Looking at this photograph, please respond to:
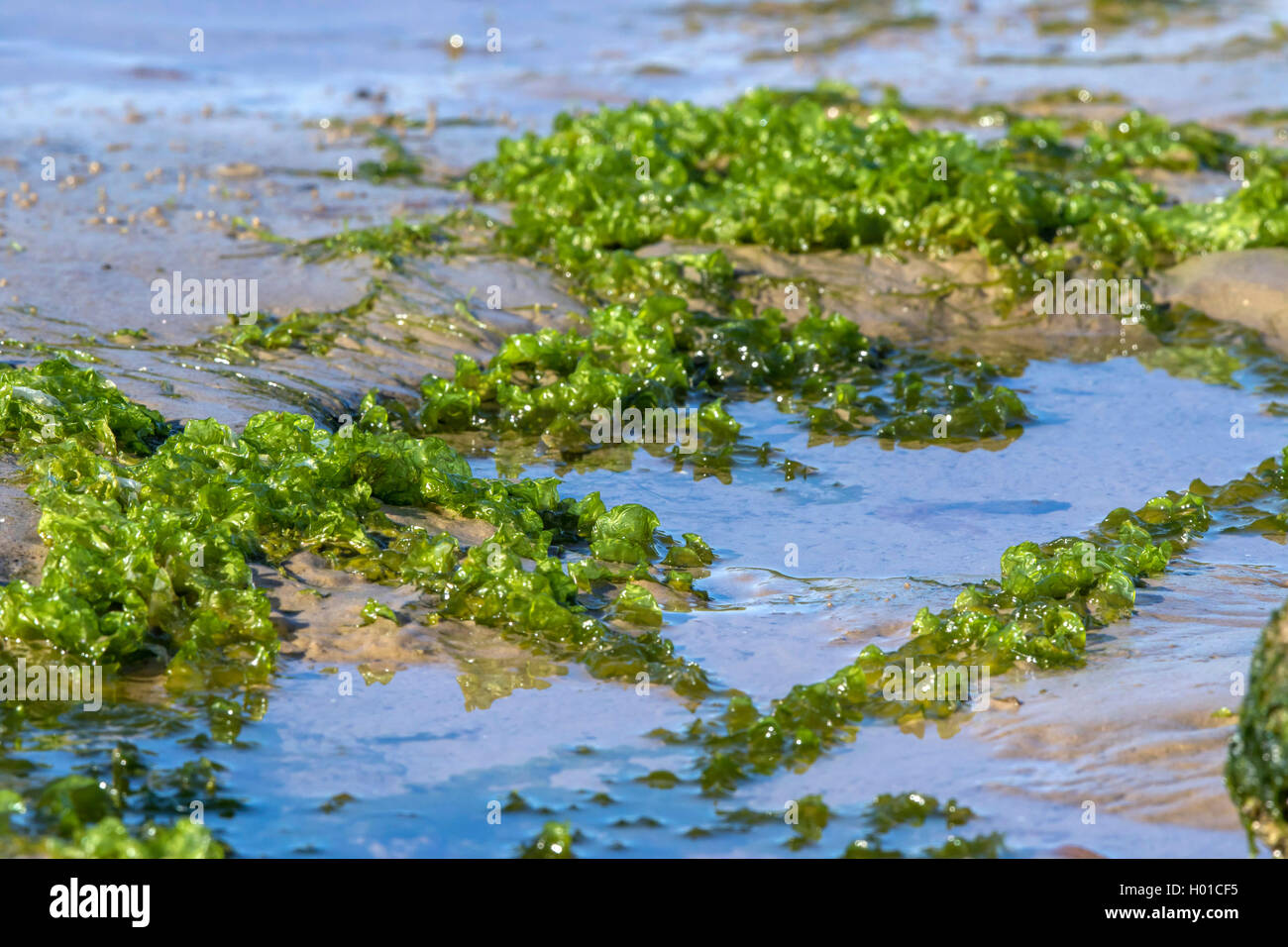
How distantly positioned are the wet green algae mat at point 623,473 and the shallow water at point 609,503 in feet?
0.24

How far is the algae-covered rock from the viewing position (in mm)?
3045

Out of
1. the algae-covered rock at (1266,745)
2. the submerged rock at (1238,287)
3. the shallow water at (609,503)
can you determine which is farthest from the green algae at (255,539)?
the submerged rock at (1238,287)

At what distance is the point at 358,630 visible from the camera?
14.4 feet

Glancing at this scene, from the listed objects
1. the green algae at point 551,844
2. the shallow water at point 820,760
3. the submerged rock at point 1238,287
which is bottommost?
the green algae at point 551,844

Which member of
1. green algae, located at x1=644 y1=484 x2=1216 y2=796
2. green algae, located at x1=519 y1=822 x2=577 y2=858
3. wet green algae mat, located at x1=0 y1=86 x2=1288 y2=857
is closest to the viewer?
green algae, located at x1=519 y1=822 x2=577 y2=858

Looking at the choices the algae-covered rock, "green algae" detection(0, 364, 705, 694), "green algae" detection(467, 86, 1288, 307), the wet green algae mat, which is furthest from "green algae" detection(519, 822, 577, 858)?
"green algae" detection(467, 86, 1288, 307)

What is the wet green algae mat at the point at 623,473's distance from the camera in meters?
3.75

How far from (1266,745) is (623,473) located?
3.30 meters

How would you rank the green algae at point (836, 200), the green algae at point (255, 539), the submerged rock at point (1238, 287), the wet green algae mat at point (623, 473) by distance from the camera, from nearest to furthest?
the wet green algae mat at point (623, 473), the green algae at point (255, 539), the submerged rock at point (1238, 287), the green algae at point (836, 200)

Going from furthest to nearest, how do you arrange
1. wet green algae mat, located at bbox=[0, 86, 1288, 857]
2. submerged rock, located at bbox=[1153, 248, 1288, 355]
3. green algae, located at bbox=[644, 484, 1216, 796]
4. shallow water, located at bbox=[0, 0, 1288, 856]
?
submerged rock, located at bbox=[1153, 248, 1288, 355], green algae, located at bbox=[644, 484, 1216, 796], wet green algae mat, located at bbox=[0, 86, 1288, 857], shallow water, located at bbox=[0, 0, 1288, 856]

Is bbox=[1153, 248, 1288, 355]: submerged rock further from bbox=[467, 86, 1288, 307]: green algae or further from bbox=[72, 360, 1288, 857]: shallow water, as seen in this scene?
bbox=[72, 360, 1288, 857]: shallow water

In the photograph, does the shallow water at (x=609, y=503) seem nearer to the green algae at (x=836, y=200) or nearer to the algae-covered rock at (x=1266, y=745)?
the algae-covered rock at (x=1266, y=745)

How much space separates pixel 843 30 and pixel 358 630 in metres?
12.2

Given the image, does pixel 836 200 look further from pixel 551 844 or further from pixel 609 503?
pixel 551 844
